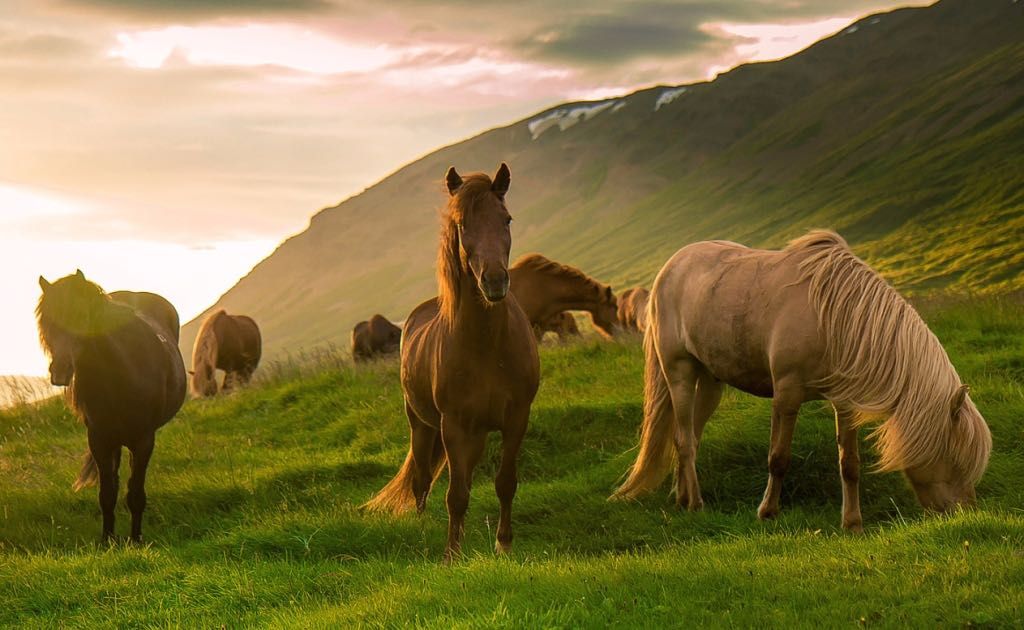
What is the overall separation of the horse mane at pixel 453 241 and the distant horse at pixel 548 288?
10.7 metres

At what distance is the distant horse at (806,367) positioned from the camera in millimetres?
7824

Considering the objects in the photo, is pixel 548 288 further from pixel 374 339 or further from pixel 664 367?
pixel 664 367

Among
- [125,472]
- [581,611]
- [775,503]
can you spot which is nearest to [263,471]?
[125,472]

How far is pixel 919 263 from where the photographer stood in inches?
4117

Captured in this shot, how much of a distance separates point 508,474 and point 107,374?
13.9 feet

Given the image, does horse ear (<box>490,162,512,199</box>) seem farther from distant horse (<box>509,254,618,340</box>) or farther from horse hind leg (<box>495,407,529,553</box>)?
distant horse (<box>509,254,618,340</box>)

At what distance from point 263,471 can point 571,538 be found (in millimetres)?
4156

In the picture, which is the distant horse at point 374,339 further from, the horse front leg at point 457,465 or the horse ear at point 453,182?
the horse ear at point 453,182

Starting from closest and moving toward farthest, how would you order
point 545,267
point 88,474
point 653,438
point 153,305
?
point 653,438
point 88,474
point 153,305
point 545,267

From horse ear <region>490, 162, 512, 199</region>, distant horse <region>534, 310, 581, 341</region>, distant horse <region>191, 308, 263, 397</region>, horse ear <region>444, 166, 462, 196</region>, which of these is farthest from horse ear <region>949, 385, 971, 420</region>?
distant horse <region>191, 308, 263, 397</region>

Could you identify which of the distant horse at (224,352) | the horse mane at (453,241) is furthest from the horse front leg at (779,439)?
the distant horse at (224,352)

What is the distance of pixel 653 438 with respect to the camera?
988cm

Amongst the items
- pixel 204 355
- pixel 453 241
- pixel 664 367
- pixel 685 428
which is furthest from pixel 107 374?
pixel 204 355

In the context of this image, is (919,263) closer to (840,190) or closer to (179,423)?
(840,190)
